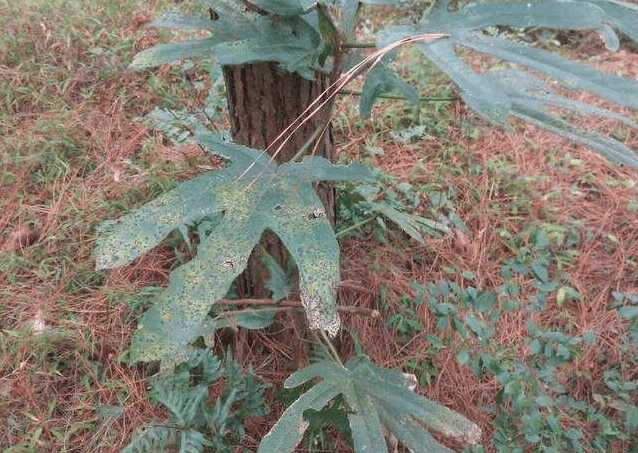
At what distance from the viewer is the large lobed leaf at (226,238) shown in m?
0.81

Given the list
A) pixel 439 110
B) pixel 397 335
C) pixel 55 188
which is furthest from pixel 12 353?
pixel 439 110

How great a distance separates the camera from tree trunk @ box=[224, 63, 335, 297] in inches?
50.0

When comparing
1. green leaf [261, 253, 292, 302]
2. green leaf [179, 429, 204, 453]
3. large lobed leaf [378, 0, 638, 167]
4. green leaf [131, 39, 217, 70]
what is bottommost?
green leaf [179, 429, 204, 453]

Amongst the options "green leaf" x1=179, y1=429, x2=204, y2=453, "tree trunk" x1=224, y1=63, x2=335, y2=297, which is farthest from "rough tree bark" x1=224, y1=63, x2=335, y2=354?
"green leaf" x1=179, y1=429, x2=204, y2=453

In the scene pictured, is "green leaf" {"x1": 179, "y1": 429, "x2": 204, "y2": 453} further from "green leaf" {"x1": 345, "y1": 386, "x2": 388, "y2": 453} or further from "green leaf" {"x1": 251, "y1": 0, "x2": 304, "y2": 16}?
"green leaf" {"x1": 251, "y1": 0, "x2": 304, "y2": 16}

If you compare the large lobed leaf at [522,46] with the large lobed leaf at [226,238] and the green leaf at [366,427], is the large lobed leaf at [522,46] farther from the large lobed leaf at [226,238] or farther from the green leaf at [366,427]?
the green leaf at [366,427]

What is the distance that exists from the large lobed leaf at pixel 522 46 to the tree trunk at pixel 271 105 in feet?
1.42

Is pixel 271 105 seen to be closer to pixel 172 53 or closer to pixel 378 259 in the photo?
pixel 172 53

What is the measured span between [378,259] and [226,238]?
1008 mm

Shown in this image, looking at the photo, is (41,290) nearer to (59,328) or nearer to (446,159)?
(59,328)

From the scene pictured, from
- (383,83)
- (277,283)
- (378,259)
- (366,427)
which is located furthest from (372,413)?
(378,259)

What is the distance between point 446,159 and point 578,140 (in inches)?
53.0

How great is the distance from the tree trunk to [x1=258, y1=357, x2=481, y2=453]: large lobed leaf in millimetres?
456

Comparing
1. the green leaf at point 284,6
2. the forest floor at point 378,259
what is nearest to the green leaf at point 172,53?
the green leaf at point 284,6
